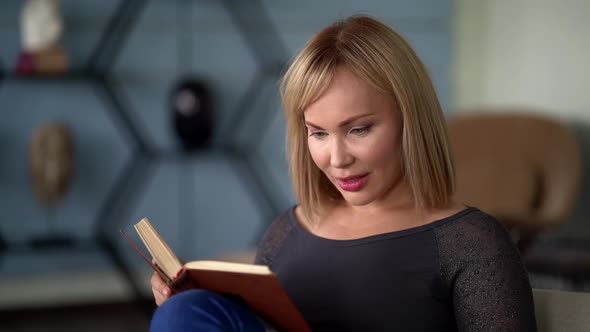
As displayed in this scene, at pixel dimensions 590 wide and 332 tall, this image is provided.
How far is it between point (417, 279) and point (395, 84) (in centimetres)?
31

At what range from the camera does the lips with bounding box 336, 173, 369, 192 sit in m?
1.25

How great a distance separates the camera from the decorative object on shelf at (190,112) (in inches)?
143

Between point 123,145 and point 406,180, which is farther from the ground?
point 406,180

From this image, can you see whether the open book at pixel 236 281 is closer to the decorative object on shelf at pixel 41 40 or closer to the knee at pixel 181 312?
the knee at pixel 181 312

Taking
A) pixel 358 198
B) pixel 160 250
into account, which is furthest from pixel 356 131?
pixel 160 250

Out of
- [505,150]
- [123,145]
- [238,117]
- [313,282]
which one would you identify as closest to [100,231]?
[123,145]

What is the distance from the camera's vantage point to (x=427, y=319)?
1.22 meters

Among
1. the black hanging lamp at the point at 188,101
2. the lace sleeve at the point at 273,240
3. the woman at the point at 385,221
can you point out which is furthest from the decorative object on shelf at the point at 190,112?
the woman at the point at 385,221

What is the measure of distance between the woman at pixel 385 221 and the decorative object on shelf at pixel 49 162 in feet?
7.56

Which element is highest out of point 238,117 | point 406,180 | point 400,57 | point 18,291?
point 400,57

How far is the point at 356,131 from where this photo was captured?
4.00 feet

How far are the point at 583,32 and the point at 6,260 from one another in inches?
107

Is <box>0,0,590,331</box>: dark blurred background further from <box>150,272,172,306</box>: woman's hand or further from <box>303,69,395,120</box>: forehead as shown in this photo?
<box>303,69,395,120</box>: forehead

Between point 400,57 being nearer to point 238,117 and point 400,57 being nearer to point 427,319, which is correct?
point 427,319
